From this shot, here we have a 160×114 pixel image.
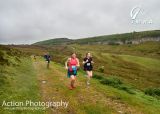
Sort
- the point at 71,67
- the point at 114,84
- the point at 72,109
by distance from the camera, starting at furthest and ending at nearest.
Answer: the point at 114,84 < the point at 71,67 < the point at 72,109

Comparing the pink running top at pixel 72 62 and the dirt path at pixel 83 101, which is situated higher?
the pink running top at pixel 72 62

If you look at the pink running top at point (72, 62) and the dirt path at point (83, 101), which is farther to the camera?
the pink running top at point (72, 62)

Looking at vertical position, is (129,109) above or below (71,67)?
below

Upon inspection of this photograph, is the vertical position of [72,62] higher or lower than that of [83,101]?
higher

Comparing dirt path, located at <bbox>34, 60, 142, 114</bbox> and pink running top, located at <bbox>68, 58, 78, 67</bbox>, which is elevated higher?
pink running top, located at <bbox>68, 58, 78, 67</bbox>

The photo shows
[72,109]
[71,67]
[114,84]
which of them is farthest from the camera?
[114,84]

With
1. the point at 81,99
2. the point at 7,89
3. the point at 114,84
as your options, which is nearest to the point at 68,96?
the point at 81,99

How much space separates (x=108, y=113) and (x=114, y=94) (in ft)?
19.0

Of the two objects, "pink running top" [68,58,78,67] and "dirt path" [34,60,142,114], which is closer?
"dirt path" [34,60,142,114]

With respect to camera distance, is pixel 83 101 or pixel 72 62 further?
pixel 72 62

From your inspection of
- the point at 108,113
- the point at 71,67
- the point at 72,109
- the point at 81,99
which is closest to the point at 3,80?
the point at 71,67

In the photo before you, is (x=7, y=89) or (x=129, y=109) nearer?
(x=129, y=109)

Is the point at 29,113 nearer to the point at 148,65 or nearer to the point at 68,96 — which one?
the point at 68,96

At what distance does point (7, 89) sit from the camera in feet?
68.4
